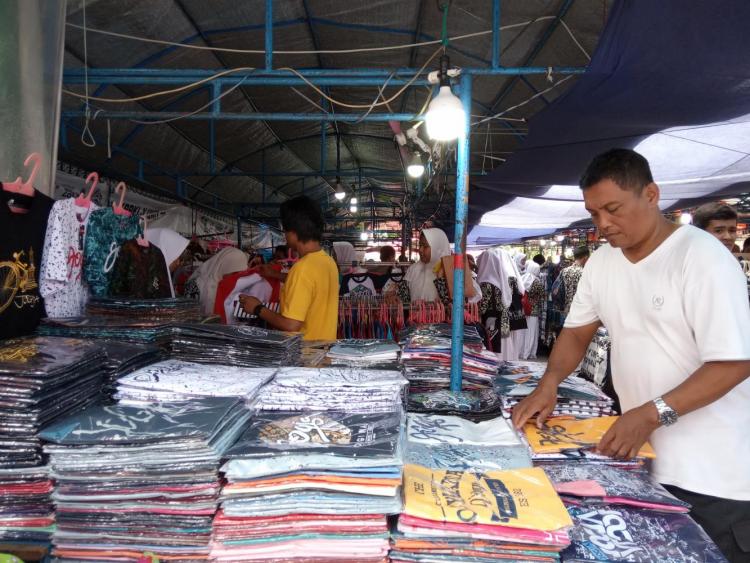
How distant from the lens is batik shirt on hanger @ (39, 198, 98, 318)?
6.43 ft

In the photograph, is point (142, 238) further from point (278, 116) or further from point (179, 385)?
point (278, 116)

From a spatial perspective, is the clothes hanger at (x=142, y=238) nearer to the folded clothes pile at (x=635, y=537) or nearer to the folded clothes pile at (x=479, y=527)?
the folded clothes pile at (x=479, y=527)

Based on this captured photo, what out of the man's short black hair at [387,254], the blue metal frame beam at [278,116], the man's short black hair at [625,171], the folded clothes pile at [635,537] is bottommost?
the folded clothes pile at [635,537]

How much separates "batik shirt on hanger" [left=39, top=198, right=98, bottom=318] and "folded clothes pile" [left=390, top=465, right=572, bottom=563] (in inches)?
65.6

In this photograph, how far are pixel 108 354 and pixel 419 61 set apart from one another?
5745mm

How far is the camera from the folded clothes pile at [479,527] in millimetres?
1123

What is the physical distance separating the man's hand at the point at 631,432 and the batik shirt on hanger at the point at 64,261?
2115mm

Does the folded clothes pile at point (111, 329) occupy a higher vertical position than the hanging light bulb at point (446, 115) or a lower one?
lower

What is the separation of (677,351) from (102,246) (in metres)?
2.35

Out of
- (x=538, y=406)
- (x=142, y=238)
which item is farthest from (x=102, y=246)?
(x=538, y=406)

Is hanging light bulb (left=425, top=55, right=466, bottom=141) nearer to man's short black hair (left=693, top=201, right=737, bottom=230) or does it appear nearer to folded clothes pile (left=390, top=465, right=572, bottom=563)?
folded clothes pile (left=390, top=465, right=572, bottom=563)

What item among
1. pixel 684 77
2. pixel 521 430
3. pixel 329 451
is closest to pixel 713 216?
pixel 684 77

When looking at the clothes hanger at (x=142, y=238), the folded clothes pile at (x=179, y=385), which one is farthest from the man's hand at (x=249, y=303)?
the folded clothes pile at (x=179, y=385)

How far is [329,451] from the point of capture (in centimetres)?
122
